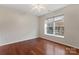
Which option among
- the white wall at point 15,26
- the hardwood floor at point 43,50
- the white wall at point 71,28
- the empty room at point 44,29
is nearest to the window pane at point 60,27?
the empty room at point 44,29

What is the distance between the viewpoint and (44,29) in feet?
13.0

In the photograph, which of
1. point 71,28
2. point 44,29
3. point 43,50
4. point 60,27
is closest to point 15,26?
point 44,29

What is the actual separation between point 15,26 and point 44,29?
61.1 inches

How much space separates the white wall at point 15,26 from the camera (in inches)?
120

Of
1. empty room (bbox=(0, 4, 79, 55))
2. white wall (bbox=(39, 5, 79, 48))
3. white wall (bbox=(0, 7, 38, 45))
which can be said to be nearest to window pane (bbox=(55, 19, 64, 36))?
empty room (bbox=(0, 4, 79, 55))

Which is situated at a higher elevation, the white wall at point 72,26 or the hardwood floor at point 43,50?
the white wall at point 72,26

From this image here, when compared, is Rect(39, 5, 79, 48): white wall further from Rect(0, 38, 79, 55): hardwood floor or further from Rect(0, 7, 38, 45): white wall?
Rect(0, 7, 38, 45): white wall

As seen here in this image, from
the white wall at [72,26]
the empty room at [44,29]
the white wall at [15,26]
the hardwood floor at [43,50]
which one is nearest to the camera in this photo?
the hardwood floor at [43,50]

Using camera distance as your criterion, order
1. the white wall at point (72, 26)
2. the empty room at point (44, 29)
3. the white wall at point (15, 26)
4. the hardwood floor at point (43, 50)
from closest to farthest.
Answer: the hardwood floor at point (43, 50)
the empty room at point (44, 29)
the white wall at point (72, 26)
the white wall at point (15, 26)

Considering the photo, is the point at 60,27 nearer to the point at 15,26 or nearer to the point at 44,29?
the point at 44,29

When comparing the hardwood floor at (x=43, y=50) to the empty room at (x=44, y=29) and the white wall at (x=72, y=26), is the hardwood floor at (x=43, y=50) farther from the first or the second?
the white wall at (x=72, y=26)

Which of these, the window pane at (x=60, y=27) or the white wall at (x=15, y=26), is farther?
the white wall at (x=15, y=26)

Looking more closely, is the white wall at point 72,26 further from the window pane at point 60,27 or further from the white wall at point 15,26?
the white wall at point 15,26
